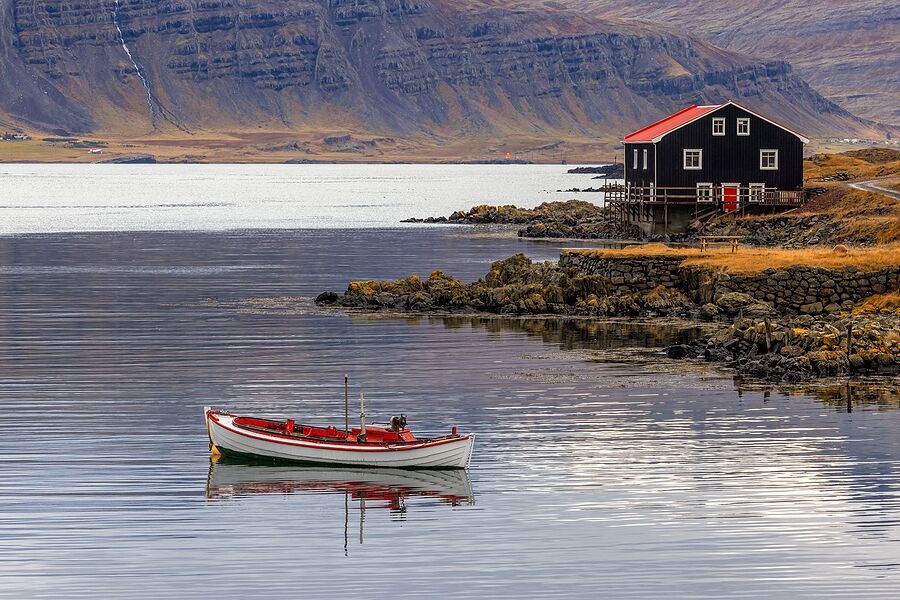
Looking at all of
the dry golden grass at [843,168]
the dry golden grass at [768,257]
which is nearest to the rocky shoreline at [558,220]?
the dry golden grass at [843,168]

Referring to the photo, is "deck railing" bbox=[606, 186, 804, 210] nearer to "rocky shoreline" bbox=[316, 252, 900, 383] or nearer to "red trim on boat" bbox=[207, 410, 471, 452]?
"rocky shoreline" bbox=[316, 252, 900, 383]

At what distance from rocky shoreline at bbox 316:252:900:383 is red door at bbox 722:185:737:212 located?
2884cm

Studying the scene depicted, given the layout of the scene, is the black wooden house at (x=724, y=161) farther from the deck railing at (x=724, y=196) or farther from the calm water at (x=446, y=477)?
the calm water at (x=446, y=477)

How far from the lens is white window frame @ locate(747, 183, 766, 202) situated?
329ft

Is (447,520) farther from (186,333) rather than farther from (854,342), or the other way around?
(186,333)

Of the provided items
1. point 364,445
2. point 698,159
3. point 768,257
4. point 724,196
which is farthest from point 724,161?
point 364,445

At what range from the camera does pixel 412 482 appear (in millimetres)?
34125

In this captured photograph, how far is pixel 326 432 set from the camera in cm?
3556

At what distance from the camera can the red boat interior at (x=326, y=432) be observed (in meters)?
34.8

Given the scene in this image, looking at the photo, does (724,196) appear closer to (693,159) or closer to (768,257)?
(693,159)

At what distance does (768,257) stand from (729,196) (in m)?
35.0

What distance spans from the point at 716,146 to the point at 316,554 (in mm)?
76457

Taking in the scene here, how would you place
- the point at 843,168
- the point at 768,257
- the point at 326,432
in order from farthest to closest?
the point at 843,168 → the point at 768,257 → the point at 326,432

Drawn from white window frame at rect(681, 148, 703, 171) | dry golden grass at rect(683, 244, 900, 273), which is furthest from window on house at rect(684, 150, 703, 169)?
dry golden grass at rect(683, 244, 900, 273)
